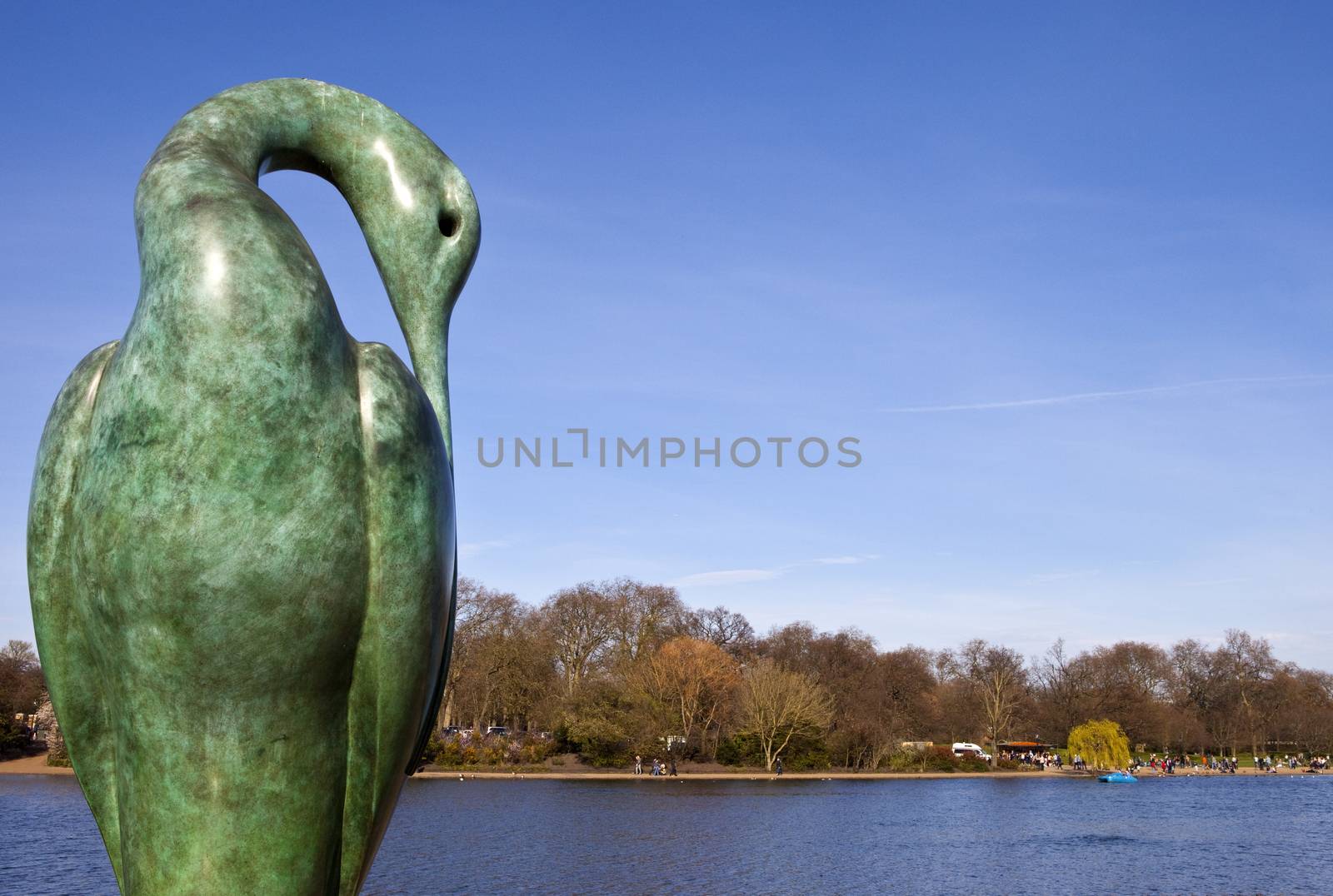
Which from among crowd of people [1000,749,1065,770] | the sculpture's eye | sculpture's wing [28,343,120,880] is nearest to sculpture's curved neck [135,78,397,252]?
the sculpture's eye

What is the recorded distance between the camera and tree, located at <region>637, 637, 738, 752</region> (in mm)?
54125

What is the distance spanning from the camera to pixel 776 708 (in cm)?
5525

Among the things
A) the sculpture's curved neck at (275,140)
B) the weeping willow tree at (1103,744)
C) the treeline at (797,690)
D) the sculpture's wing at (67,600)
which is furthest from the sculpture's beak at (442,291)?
the weeping willow tree at (1103,744)

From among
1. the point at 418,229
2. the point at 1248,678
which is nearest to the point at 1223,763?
the point at 1248,678

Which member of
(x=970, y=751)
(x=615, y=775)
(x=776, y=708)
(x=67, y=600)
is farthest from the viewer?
(x=970, y=751)

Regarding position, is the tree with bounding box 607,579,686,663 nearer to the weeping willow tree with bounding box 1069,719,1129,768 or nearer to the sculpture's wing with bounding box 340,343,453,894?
the weeping willow tree with bounding box 1069,719,1129,768

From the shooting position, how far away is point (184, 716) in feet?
13.1

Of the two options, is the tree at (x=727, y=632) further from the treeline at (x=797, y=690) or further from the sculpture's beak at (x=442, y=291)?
the sculpture's beak at (x=442, y=291)

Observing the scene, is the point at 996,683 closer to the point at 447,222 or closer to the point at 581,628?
the point at 581,628

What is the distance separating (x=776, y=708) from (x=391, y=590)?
5276cm

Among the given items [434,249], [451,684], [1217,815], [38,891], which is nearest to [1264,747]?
[1217,815]

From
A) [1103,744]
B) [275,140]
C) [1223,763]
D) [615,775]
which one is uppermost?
[275,140]

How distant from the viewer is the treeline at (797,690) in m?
55.2

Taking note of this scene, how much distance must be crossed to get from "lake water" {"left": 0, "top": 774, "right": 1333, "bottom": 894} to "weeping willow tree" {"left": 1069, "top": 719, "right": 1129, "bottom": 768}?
14.9 metres
